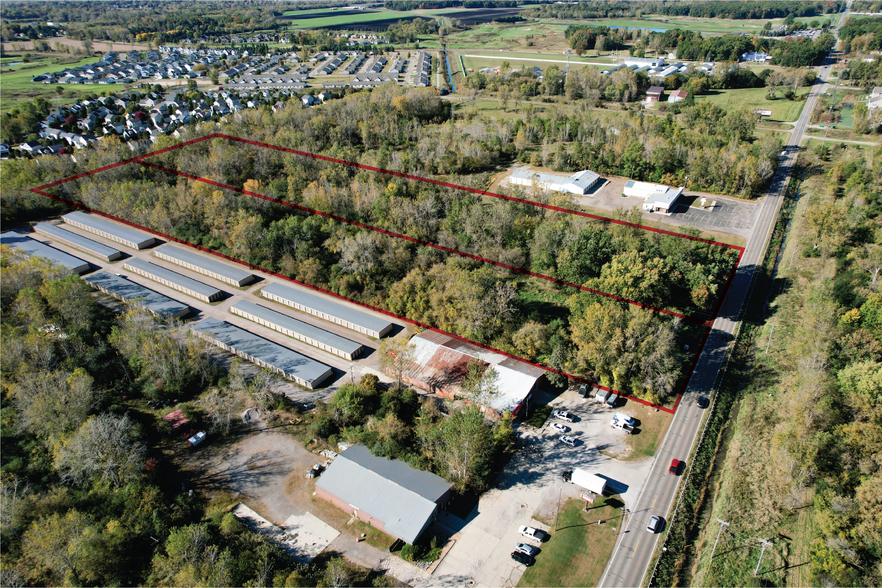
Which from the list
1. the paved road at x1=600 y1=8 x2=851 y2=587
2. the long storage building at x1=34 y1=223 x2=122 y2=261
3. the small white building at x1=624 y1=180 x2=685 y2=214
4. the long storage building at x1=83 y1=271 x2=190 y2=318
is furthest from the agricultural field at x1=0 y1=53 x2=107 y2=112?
the paved road at x1=600 y1=8 x2=851 y2=587

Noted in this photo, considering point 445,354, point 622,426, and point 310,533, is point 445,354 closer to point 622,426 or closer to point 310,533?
point 622,426

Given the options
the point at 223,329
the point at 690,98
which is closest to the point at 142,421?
the point at 223,329

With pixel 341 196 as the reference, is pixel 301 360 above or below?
below

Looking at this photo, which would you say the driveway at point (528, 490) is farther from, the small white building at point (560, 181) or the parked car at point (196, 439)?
the small white building at point (560, 181)

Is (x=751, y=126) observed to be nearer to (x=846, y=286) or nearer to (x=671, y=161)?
(x=671, y=161)

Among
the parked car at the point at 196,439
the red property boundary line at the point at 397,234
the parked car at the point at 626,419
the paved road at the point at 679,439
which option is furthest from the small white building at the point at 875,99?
the parked car at the point at 196,439

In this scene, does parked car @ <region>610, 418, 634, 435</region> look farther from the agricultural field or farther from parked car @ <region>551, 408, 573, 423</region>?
the agricultural field

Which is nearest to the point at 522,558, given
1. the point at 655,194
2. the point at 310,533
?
the point at 310,533
